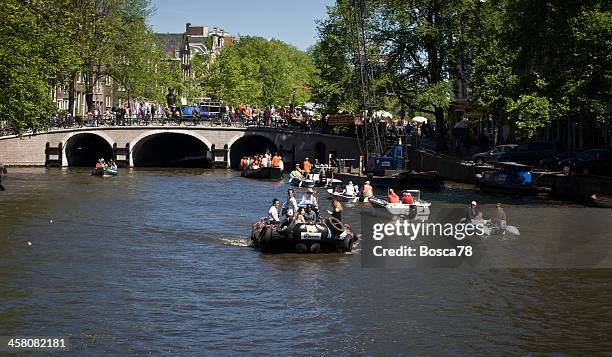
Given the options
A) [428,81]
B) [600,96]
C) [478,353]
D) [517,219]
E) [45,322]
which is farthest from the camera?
[428,81]

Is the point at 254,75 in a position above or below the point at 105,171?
above

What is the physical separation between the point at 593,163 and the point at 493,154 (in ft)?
42.7

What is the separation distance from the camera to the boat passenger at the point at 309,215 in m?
43.5

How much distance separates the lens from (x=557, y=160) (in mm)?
71750

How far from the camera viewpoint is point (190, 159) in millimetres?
118938

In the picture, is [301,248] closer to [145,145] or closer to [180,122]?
[180,122]

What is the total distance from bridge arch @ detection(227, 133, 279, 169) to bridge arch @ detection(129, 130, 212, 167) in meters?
2.29

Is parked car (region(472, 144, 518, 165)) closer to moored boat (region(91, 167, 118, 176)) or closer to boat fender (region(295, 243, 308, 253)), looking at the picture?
moored boat (region(91, 167, 118, 176))

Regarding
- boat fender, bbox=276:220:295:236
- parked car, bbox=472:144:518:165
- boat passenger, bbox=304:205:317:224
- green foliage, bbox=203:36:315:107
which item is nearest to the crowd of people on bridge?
parked car, bbox=472:144:518:165

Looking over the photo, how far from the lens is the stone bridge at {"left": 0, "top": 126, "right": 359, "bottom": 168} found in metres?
96.2

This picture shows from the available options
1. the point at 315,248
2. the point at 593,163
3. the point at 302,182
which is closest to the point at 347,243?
the point at 315,248

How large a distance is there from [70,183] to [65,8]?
2529 cm

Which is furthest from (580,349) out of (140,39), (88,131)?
(140,39)

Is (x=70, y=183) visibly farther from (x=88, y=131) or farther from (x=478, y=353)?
(x=478, y=353)
